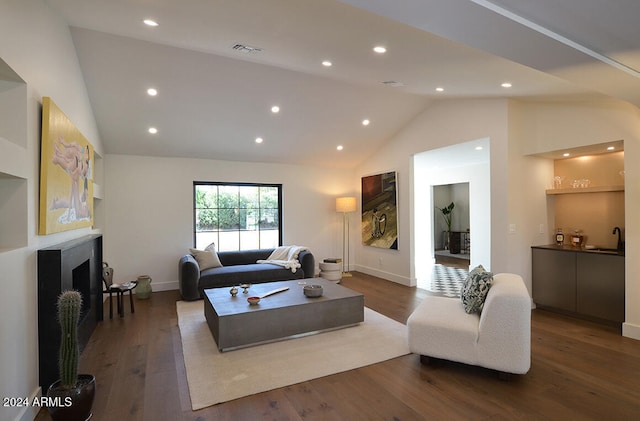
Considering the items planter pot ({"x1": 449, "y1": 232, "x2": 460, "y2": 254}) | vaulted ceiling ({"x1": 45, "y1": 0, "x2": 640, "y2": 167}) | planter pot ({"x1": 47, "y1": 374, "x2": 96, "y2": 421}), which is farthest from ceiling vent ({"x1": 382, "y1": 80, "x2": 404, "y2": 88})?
planter pot ({"x1": 449, "y1": 232, "x2": 460, "y2": 254})

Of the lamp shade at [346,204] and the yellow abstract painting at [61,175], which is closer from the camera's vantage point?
the yellow abstract painting at [61,175]

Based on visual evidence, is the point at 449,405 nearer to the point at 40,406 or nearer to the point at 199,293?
the point at 40,406

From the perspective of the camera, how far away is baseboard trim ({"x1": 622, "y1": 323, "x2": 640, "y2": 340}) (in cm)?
358

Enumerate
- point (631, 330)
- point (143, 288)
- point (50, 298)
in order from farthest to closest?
1. point (143, 288)
2. point (631, 330)
3. point (50, 298)

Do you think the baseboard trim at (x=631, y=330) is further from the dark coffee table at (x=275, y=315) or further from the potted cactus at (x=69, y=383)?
the potted cactus at (x=69, y=383)

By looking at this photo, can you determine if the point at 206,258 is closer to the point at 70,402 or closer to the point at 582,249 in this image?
the point at 70,402

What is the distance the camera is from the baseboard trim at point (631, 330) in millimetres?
3576

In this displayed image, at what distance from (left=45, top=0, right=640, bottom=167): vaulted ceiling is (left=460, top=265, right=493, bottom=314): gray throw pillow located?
1.78 meters

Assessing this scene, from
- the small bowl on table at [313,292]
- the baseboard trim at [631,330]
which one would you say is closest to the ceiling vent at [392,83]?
the small bowl on table at [313,292]

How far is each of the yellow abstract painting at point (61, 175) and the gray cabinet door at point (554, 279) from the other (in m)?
5.49

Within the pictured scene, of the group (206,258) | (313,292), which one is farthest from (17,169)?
(206,258)

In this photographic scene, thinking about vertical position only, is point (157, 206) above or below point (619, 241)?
above

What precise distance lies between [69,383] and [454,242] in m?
10.4

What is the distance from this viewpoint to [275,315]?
11.5ft
